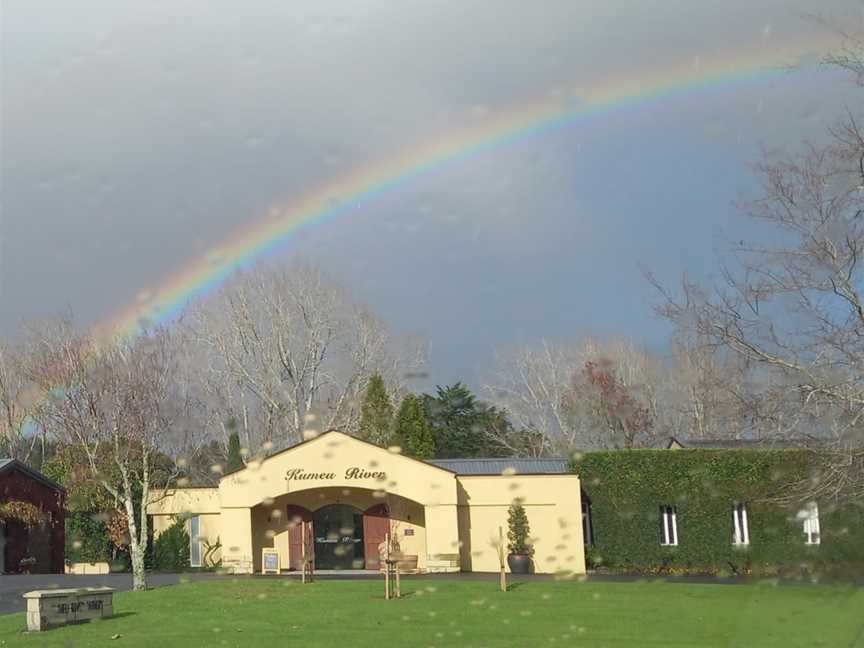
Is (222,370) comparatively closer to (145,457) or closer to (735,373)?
(145,457)

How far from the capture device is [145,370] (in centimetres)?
2695

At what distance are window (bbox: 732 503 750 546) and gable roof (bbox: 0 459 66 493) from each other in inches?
967

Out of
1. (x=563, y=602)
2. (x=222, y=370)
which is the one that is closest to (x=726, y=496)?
(x=563, y=602)

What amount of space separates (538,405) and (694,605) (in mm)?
32159

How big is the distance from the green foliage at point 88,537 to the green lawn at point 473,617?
1281cm

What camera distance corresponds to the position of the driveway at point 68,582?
25594 millimetres

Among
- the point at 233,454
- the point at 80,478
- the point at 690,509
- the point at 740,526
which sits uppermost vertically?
the point at 233,454

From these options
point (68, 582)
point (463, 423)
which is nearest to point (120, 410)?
point (68, 582)

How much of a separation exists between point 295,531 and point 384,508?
3.11 meters

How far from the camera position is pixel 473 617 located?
725 inches

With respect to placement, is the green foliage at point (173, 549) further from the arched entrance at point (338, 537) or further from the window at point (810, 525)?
the window at point (810, 525)

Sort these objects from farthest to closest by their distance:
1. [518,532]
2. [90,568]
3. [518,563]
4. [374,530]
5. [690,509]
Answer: [90,568], [374,530], [690,509], [518,532], [518,563]

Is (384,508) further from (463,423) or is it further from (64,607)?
(463,423)

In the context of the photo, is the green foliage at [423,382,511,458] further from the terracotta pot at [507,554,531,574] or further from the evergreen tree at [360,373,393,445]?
the terracotta pot at [507,554,531,574]
